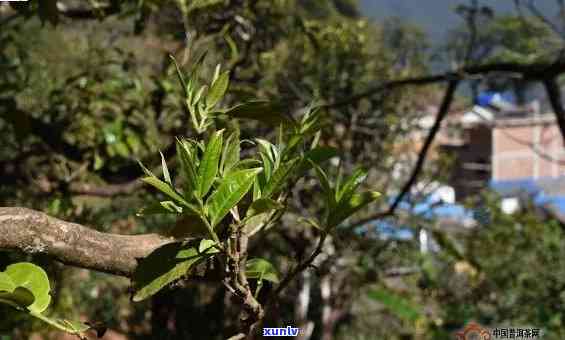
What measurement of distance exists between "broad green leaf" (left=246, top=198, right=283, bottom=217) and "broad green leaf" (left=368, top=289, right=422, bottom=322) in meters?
4.56

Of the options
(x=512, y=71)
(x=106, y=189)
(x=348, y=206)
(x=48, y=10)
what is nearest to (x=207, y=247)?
(x=348, y=206)

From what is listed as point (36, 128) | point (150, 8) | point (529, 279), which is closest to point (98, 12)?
point (150, 8)

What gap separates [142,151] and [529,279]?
3.10m

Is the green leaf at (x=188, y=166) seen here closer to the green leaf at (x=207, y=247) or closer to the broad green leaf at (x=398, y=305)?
the green leaf at (x=207, y=247)

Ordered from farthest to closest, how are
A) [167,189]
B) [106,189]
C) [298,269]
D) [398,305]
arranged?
1. [398,305]
2. [106,189]
3. [298,269]
4. [167,189]

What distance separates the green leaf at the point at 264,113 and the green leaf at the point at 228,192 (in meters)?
0.12

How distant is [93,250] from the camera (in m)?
0.60

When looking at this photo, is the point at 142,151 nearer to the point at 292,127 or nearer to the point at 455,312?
the point at 292,127

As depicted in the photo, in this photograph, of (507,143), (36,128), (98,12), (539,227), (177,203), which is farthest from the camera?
(507,143)

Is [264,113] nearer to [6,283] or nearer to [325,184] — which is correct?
[325,184]

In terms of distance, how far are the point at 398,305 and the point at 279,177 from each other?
4615 mm

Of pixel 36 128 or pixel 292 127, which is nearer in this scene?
pixel 292 127

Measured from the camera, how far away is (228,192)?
0.55m

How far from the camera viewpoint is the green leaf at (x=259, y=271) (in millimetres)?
667
